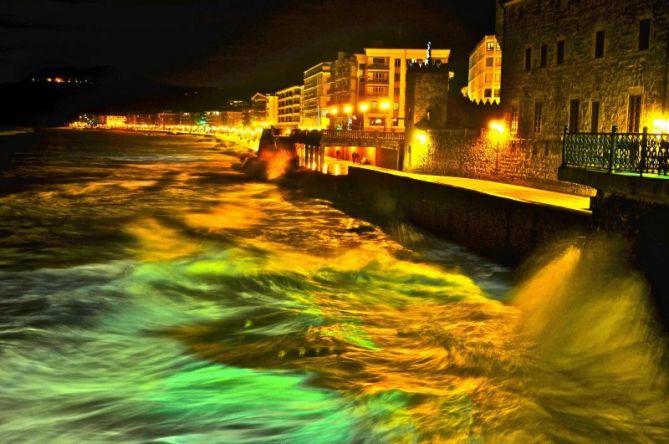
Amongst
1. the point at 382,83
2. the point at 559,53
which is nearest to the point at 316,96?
the point at 382,83

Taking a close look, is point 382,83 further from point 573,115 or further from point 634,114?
point 634,114

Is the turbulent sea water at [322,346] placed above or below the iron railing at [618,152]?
below

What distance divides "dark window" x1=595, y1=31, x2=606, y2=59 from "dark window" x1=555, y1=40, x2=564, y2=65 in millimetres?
2345

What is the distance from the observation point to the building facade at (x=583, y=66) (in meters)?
24.0

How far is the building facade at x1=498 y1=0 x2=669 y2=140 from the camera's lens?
945 inches

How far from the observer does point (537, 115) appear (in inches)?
1230

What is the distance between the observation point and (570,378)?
10930 millimetres

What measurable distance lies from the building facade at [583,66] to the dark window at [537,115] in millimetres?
29

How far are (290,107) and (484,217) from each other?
15080cm

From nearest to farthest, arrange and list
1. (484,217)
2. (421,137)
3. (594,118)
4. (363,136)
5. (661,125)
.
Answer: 1. (484,217)
2. (661,125)
3. (594,118)
4. (421,137)
5. (363,136)

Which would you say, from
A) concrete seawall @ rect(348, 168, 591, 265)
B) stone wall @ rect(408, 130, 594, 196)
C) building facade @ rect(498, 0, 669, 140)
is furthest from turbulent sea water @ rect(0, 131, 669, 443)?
building facade @ rect(498, 0, 669, 140)

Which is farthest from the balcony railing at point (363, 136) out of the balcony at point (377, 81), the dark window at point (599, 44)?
the balcony at point (377, 81)

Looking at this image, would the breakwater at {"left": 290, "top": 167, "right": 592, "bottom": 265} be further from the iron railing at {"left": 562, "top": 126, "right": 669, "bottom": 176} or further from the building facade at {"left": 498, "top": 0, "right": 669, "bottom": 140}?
the building facade at {"left": 498, "top": 0, "right": 669, "bottom": 140}

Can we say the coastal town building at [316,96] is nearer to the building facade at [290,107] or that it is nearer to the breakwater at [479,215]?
the building facade at [290,107]
